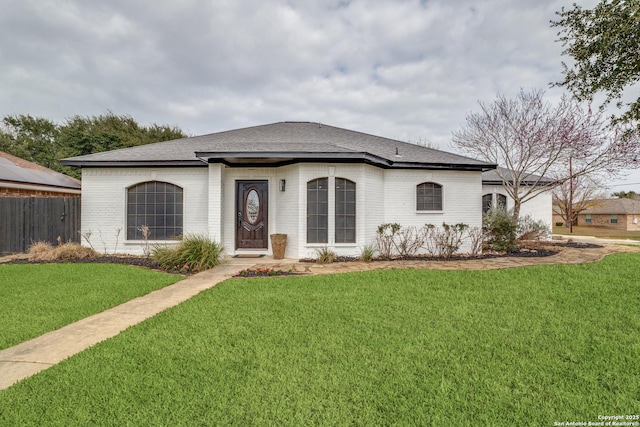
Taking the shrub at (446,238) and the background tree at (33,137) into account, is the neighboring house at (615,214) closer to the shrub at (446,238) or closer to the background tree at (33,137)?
the shrub at (446,238)

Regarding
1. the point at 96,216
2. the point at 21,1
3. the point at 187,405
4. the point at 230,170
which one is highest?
the point at 21,1

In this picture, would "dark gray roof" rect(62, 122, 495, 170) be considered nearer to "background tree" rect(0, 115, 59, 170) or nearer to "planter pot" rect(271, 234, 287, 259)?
"planter pot" rect(271, 234, 287, 259)

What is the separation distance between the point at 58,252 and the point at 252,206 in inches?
217

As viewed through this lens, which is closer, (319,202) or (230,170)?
(319,202)

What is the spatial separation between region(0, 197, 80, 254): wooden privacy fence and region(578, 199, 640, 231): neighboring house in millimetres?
49576

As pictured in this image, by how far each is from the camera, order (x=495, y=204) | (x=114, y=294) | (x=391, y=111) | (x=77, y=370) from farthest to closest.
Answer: (x=391, y=111)
(x=495, y=204)
(x=114, y=294)
(x=77, y=370)

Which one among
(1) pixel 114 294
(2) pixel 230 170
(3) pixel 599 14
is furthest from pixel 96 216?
(3) pixel 599 14

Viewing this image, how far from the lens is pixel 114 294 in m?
5.08

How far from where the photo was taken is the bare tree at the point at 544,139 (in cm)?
1065

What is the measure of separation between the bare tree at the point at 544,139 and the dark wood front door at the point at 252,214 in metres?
9.41

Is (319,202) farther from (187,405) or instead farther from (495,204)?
(495,204)

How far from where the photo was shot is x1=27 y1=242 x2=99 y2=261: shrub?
26.9ft

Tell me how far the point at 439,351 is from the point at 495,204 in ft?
41.4

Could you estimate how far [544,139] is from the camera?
35.9 ft
